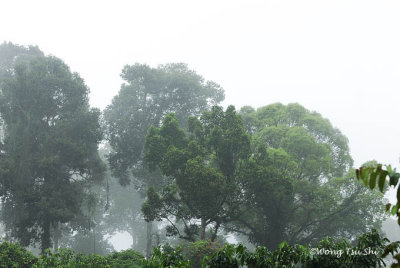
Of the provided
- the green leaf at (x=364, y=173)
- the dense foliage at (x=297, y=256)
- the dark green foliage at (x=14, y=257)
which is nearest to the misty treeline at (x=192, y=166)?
the dark green foliage at (x=14, y=257)

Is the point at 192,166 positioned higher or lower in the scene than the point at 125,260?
higher

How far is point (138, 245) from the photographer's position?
44031mm

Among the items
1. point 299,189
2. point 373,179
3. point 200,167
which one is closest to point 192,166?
point 200,167

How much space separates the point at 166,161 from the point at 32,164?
9.63 m

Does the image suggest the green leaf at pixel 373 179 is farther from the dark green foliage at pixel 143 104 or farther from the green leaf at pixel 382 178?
the dark green foliage at pixel 143 104

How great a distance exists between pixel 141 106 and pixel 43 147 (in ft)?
31.2

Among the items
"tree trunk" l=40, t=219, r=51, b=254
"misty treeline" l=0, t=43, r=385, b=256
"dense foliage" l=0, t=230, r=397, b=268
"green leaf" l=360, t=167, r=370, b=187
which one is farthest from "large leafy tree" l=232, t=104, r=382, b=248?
"green leaf" l=360, t=167, r=370, b=187

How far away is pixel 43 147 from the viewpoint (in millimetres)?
23594

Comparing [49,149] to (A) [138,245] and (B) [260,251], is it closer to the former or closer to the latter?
(B) [260,251]

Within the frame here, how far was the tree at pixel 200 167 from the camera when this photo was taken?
695 inches

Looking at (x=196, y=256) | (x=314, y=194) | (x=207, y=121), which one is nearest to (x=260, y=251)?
(x=196, y=256)

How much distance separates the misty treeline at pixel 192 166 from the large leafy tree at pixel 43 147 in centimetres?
7

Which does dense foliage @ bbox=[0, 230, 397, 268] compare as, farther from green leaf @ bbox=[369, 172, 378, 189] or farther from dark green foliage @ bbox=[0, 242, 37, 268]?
dark green foliage @ bbox=[0, 242, 37, 268]

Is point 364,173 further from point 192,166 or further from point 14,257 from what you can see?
point 192,166
